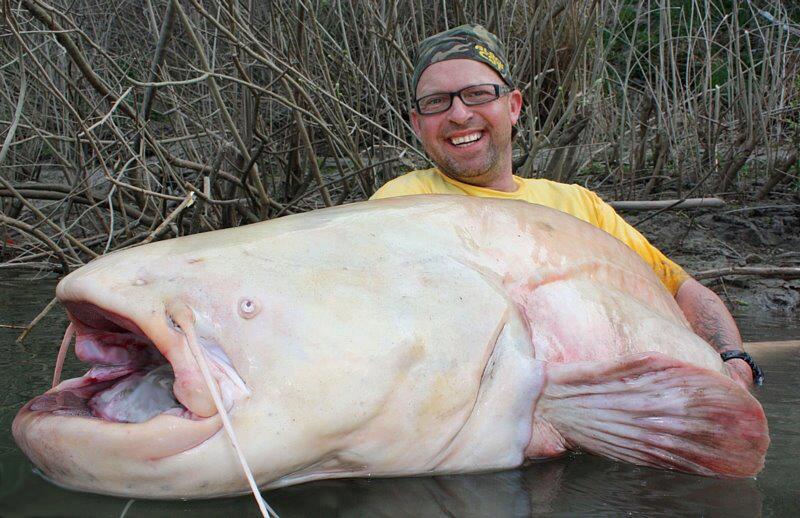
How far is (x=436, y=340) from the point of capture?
6.10 feet

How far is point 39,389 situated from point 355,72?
294 cm

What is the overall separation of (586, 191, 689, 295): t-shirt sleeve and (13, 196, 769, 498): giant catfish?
48.4 inches

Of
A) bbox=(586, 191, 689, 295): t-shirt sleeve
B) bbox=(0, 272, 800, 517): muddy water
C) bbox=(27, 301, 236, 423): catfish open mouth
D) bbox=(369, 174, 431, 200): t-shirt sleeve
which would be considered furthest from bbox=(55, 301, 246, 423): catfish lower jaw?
bbox=(586, 191, 689, 295): t-shirt sleeve

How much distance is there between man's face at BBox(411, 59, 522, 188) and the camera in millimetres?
3426

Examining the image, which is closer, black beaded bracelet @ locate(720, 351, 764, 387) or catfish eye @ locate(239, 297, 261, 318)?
catfish eye @ locate(239, 297, 261, 318)

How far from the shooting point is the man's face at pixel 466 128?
11.2ft

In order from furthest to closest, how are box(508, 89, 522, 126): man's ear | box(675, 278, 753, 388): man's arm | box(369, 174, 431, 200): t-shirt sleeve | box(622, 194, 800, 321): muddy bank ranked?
box(622, 194, 800, 321): muddy bank, box(508, 89, 522, 126): man's ear, box(369, 174, 431, 200): t-shirt sleeve, box(675, 278, 753, 388): man's arm

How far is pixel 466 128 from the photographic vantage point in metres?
3.44

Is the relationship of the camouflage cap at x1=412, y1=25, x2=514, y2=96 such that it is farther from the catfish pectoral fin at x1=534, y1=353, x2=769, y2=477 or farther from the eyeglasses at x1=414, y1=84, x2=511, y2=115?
the catfish pectoral fin at x1=534, y1=353, x2=769, y2=477

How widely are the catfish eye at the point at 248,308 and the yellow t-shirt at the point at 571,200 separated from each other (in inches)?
67.6

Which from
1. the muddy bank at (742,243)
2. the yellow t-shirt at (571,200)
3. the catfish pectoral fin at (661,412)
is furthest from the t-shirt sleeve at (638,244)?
the muddy bank at (742,243)

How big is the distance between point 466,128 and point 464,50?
12.7 inches

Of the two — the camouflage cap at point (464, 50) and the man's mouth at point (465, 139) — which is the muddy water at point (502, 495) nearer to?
the man's mouth at point (465, 139)

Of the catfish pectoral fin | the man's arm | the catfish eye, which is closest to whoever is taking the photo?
the catfish eye
